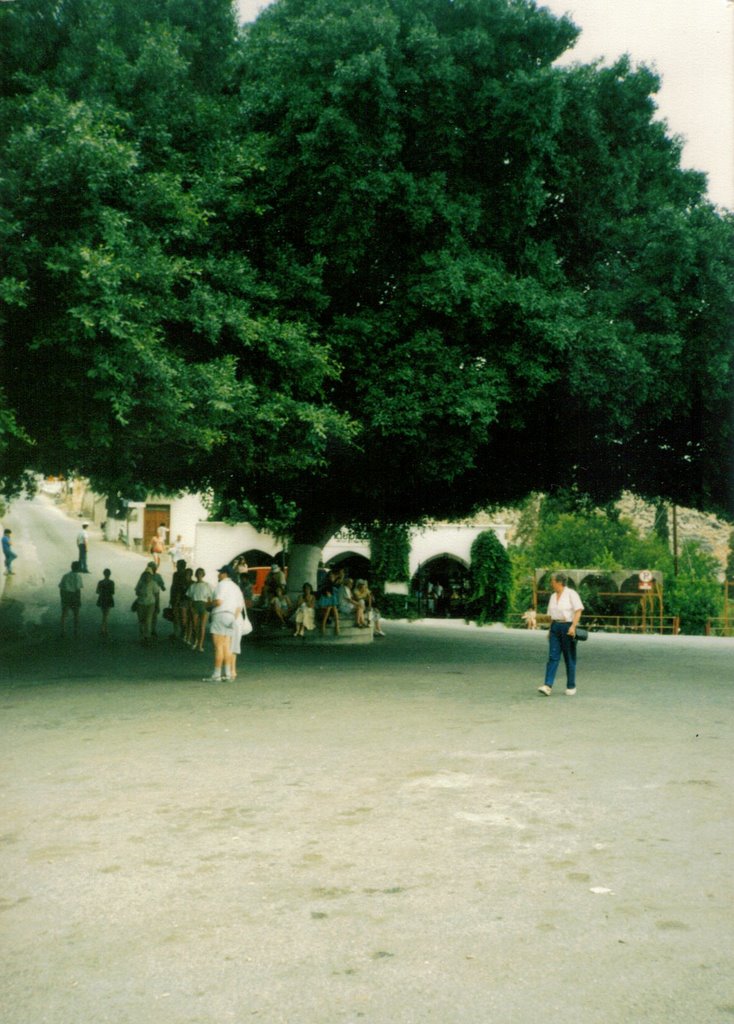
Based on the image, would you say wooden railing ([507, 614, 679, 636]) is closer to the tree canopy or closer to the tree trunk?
the tree trunk

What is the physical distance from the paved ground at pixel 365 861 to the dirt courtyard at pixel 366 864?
0.7 inches

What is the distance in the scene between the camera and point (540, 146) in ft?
51.6

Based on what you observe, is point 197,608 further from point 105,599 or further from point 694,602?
point 694,602

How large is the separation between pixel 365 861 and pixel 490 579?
115 feet

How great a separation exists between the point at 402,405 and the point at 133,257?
4922 mm

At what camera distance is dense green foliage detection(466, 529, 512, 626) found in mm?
40594

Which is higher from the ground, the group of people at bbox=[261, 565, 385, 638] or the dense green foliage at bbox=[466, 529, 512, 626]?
the dense green foliage at bbox=[466, 529, 512, 626]

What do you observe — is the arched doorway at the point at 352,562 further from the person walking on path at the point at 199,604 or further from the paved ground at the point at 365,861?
the paved ground at the point at 365,861

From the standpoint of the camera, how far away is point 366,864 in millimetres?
5941

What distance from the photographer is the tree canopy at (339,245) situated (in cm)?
1278

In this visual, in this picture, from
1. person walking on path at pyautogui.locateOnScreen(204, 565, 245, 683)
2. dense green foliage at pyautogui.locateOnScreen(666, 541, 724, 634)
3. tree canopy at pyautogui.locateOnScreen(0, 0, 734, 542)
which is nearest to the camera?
tree canopy at pyautogui.locateOnScreen(0, 0, 734, 542)

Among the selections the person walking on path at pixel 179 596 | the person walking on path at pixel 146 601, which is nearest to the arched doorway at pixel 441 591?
the person walking on path at pixel 179 596

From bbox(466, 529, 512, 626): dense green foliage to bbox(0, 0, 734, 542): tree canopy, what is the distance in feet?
70.7

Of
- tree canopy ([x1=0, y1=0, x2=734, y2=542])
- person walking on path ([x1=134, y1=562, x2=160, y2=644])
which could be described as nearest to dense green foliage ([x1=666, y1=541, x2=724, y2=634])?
tree canopy ([x1=0, y1=0, x2=734, y2=542])
